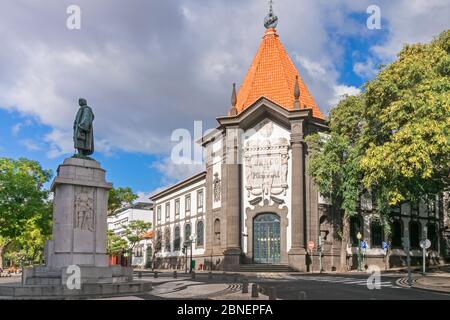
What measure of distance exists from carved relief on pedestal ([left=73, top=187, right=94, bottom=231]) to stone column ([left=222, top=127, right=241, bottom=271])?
25.5m

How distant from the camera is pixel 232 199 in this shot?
4566cm

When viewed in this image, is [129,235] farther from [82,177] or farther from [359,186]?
[82,177]

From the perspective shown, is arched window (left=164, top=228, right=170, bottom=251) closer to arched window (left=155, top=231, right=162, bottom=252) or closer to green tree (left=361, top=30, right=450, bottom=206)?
arched window (left=155, top=231, right=162, bottom=252)

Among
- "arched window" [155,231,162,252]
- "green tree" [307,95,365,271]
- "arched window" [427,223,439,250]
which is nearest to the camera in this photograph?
"green tree" [307,95,365,271]

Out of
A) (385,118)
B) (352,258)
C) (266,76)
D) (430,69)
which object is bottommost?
(352,258)

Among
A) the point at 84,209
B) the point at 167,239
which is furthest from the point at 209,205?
the point at 84,209

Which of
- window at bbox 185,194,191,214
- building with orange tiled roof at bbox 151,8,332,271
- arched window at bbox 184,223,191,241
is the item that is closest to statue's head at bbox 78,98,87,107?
building with orange tiled roof at bbox 151,8,332,271

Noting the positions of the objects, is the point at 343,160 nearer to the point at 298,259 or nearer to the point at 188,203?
the point at 298,259

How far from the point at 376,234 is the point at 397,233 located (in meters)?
4.08

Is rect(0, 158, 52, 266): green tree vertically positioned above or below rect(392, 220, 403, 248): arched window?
above

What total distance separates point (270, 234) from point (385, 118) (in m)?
17.0

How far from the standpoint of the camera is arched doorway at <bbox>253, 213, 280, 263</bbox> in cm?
4428

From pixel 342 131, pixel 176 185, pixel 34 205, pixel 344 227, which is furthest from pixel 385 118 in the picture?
pixel 176 185

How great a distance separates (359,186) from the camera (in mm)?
40250
